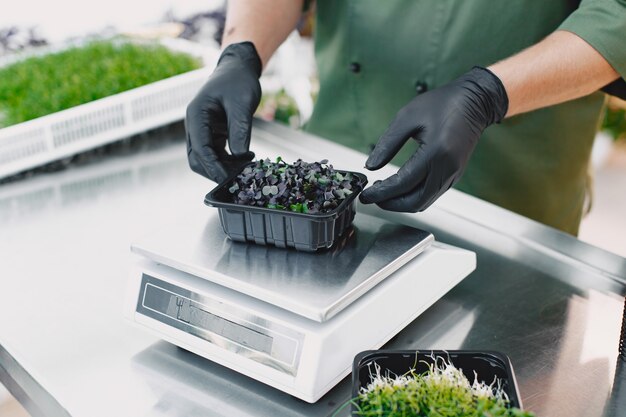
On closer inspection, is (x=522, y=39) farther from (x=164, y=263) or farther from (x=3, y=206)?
(x=3, y=206)

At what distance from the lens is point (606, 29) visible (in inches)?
55.2

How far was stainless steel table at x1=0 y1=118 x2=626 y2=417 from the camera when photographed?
110 cm

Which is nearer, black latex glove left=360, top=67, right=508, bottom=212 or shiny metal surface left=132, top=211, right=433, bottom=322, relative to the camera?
shiny metal surface left=132, top=211, right=433, bottom=322

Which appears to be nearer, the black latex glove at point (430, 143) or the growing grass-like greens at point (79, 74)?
the black latex glove at point (430, 143)

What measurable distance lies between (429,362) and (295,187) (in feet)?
1.21

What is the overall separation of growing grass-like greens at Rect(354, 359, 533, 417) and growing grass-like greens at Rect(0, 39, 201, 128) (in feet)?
4.30

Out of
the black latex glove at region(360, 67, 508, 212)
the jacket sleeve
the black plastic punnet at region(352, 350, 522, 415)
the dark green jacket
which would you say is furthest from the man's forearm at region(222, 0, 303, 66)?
the black plastic punnet at region(352, 350, 522, 415)

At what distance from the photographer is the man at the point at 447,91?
1281mm

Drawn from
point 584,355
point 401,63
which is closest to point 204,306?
point 584,355

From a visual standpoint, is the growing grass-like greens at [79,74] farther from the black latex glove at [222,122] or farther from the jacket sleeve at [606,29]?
the jacket sleeve at [606,29]

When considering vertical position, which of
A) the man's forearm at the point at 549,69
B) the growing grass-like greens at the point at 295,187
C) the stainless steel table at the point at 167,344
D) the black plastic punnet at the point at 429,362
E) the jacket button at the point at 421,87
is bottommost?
the stainless steel table at the point at 167,344

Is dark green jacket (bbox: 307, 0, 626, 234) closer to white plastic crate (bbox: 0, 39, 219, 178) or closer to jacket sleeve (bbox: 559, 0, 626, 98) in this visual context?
jacket sleeve (bbox: 559, 0, 626, 98)

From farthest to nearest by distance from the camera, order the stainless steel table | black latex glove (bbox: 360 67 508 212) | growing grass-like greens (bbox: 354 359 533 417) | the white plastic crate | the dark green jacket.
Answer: the white plastic crate, the dark green jacket, black latex glove (bbox: 360 67 508 212), the stainless steel table, growing grass-like greens (bbox: 354 359 533 417)

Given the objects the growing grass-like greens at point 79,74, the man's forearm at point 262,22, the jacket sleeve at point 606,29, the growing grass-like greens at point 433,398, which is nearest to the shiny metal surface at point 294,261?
the growing grass-like greens at point 433,398
